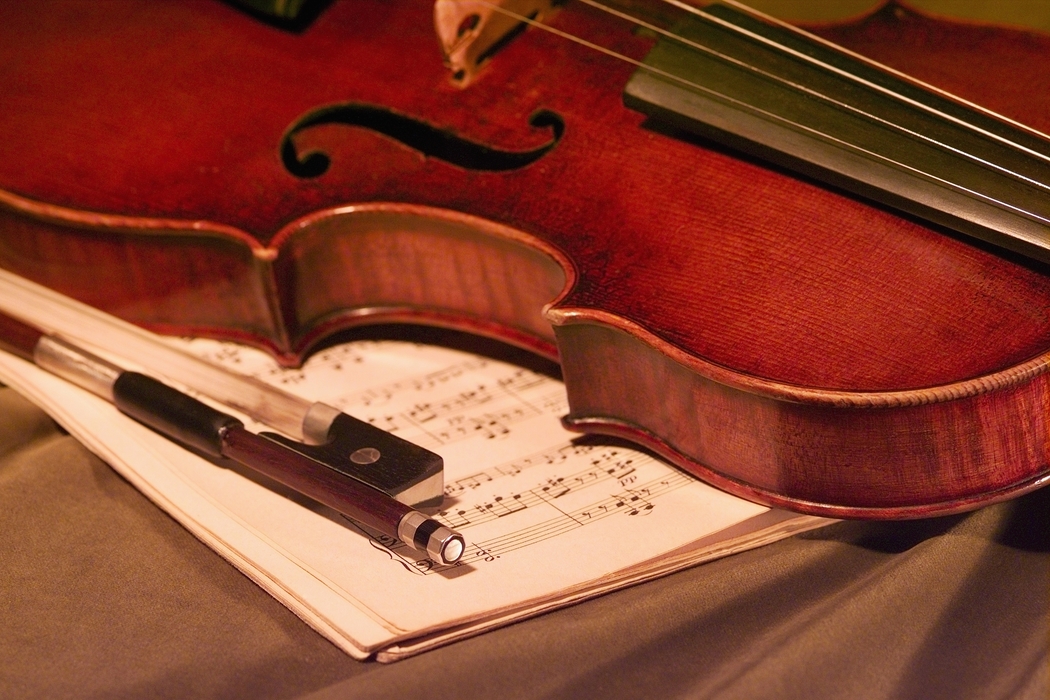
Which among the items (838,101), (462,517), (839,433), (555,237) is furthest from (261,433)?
(838,101)

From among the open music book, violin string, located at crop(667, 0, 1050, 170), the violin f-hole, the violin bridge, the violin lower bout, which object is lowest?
the open music book

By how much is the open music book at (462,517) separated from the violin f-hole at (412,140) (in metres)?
0.22

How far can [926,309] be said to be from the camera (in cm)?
71

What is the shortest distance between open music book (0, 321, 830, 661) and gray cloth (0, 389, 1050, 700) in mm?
18

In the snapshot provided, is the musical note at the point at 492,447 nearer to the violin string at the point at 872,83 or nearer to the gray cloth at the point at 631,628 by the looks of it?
the gray cloth at the point at 631,628

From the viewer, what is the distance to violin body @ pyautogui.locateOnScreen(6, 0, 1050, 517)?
2.29 feet

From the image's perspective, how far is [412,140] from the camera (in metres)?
1.01

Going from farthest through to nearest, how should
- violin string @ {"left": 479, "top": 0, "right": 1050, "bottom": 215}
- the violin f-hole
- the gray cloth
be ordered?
the violin f-hole → violin string @ {"left": 479, "top": 0, "right": 1050, "bottom": 215} → the gray cloth

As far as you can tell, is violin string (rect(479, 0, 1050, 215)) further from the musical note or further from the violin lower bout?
the musical note

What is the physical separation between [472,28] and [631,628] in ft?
2.05

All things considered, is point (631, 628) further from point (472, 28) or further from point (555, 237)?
point (472, 28)

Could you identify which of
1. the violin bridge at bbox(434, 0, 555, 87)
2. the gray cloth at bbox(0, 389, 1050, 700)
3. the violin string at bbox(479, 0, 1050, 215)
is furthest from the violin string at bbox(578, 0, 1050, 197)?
the gray cloth at bbox(0, 389, 1050, 700)

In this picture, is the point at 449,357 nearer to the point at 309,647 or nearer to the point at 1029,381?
the point at 309,647

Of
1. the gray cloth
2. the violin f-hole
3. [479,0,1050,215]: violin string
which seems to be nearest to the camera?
the gray cloth
